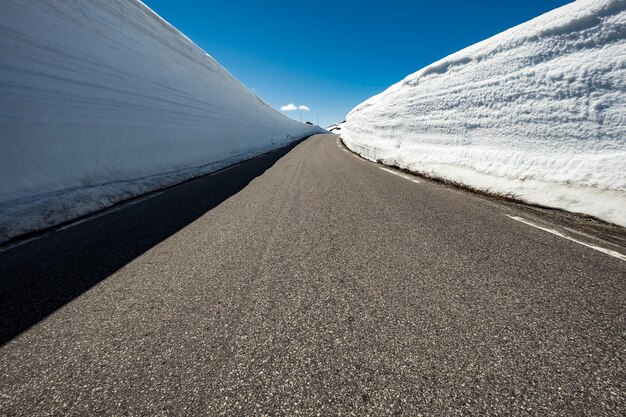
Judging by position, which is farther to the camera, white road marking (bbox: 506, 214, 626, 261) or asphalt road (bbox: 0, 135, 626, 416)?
white road marking (bbox: 506, 214, 626, 261)

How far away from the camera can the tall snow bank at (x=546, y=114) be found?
3613 millimetres

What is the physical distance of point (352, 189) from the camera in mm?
5438

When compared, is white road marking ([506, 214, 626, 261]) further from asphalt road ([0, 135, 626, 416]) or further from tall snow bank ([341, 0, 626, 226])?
tall snow bank ([341, 0, 626, 226])

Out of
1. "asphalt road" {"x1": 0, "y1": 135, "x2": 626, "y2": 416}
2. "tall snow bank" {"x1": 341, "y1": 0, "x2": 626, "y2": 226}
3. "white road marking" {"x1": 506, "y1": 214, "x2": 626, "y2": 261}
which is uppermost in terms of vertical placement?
"tall snow bank" {"x1": 341, "y1": 0, "x2": 626, "y2": 226}

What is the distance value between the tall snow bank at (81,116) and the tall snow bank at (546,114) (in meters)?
7.63

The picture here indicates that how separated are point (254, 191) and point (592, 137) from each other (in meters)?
5.73

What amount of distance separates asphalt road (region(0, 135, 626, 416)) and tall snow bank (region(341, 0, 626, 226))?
1.05 metres

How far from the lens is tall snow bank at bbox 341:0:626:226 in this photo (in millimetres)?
3613

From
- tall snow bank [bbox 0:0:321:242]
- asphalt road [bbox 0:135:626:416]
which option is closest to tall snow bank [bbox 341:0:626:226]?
asphalt road [bbox 0:135:626:416]

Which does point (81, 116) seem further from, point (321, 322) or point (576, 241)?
point (576, 241)

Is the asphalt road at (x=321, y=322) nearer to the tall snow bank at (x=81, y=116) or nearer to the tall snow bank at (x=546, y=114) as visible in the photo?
the tall snow bank at (x=546, y=114)

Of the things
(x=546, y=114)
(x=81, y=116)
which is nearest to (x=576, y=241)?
(x=546, y=114)

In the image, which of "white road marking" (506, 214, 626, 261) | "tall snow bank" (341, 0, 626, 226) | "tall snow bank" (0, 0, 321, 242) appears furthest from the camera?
"tall snow bank" (0, 0, 321, 242)

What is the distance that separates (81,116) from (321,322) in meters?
7.65
